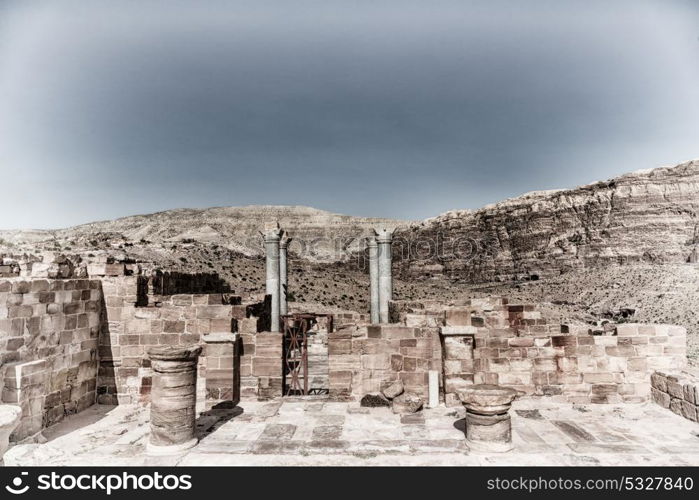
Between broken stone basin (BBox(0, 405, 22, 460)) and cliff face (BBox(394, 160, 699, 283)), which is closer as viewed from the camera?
broken stone basin (BBox(0, 405, 22, 460))

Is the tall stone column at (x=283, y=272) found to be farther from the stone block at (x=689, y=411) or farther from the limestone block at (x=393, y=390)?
the stone block at (x=689, y=411)

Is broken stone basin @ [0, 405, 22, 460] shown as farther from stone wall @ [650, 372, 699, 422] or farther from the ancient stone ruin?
stone wall @ [650, 372, 699, 422]

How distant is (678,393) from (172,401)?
8615mm

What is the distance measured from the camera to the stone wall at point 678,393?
7.60 m

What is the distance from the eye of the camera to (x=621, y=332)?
29.8 feet

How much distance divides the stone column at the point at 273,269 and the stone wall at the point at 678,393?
1010 centimetres

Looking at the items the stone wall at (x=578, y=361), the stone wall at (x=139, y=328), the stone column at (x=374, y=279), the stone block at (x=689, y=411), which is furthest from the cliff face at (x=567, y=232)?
the stone wall at (x=139, y=328)

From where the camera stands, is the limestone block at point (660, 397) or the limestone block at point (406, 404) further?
the limestone block at point (660, 397)

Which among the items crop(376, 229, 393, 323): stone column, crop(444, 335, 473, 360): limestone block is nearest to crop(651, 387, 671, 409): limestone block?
crop(444, 335, 473, 360): limestone block

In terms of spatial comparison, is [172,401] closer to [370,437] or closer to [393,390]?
[370,437]

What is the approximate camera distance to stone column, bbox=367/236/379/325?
15.6 meters

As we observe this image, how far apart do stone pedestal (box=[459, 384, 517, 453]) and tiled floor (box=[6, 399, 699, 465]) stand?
0.16 m
